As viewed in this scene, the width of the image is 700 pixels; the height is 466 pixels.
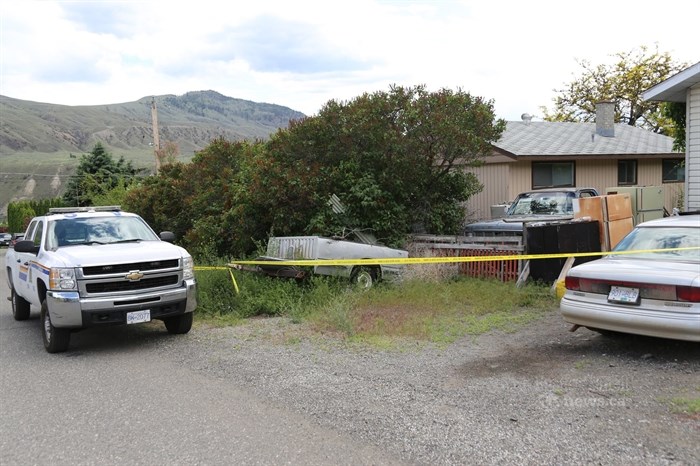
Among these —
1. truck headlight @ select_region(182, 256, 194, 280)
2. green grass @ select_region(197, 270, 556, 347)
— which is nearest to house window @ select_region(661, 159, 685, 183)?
green grass @ select_region(197, 270, 556, 347)

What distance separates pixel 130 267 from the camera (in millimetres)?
7930

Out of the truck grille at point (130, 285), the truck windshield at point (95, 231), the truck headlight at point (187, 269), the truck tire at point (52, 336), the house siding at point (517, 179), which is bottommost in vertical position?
the truck tire at point (52, 336)

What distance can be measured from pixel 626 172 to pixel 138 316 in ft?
66.4

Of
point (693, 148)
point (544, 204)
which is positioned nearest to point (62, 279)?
point (544, 204)

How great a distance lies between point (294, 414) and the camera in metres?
5.25

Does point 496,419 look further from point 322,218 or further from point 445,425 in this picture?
point 322,218

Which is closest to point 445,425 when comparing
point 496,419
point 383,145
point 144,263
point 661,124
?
point 496,419

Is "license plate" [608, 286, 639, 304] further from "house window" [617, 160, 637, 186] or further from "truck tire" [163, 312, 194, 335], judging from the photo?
"house window" [617, 160, 637, 186]

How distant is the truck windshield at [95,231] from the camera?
29.1 ft

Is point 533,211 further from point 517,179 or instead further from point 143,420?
point 143,420

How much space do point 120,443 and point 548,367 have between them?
4.18 m

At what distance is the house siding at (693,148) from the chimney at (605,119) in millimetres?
11953

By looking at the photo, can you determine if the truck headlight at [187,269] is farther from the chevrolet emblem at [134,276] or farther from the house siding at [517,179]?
→ the house siding at [517,179]

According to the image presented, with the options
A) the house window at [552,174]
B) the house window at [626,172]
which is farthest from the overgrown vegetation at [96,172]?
the house window at [626,172]
